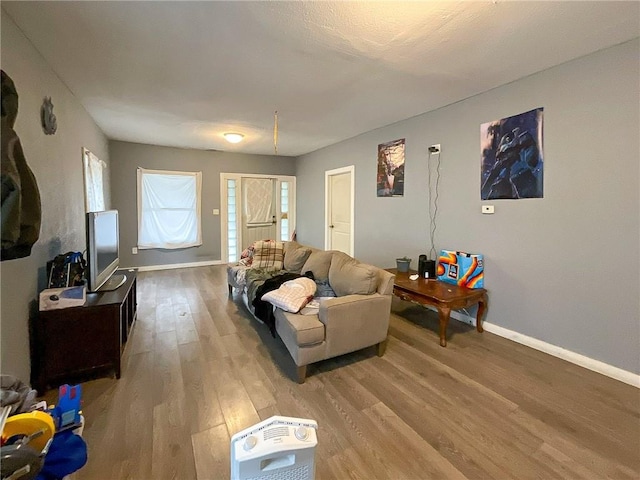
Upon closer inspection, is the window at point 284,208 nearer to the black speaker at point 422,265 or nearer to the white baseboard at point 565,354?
the black speaker at point 422,265

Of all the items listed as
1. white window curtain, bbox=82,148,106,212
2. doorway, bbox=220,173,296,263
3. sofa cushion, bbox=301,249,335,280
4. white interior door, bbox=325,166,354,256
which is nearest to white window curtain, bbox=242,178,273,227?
doorway, bbox=220,173,296,263

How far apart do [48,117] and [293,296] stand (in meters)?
2.33

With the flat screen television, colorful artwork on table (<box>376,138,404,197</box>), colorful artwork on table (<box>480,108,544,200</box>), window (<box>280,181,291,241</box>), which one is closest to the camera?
the flat screen television

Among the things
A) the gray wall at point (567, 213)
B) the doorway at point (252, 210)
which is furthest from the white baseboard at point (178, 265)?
the gray wall at point (567, 213)

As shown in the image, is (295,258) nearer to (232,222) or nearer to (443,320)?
(443,320)

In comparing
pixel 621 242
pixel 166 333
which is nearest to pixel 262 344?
pixel 166 333

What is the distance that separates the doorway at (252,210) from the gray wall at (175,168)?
0.43 feet

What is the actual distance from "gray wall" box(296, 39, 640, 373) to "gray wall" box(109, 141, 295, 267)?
4123 millimetres

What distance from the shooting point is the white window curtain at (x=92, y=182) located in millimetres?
3488

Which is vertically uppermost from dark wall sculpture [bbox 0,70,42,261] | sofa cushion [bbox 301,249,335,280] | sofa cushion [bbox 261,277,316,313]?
dark wall sculpture [bbox 0,70,42,261]

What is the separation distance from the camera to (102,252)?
2678 mm

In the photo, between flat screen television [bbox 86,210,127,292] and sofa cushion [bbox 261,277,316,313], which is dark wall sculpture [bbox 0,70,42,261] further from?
sofa cushion [bbox 261,277,316,313]

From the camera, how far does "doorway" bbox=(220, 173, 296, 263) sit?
6.41 metres

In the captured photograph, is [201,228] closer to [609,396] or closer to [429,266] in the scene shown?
[429,266]
